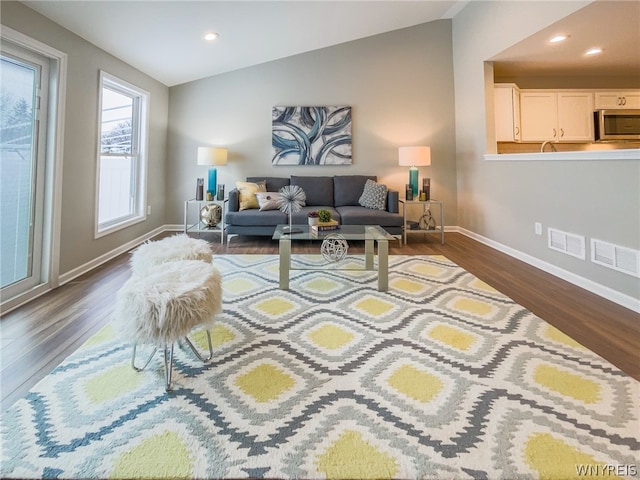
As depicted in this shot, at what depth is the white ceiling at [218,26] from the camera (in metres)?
2.81

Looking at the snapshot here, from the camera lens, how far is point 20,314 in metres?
2.20

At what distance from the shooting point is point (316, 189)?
490cm

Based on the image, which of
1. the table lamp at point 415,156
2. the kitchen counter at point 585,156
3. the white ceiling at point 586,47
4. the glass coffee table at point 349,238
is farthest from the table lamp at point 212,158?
the white ceiling at point 586,47

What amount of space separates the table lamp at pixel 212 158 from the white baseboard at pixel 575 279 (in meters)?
3.87

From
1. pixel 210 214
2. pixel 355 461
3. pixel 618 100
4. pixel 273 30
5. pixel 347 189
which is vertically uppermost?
pixel 273 30

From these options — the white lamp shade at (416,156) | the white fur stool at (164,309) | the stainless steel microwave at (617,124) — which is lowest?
the white fur stool at (164,309)

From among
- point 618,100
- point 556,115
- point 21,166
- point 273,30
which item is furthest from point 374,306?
point 618,100

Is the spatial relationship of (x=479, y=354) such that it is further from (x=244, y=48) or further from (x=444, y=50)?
(x=444, y=50)

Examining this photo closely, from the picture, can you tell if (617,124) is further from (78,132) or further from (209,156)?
(78,132)

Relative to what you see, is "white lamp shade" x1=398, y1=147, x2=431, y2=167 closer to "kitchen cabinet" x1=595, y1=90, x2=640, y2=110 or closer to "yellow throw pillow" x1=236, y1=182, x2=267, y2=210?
"yellow throw pillow" x1=236, y1=182, x2=267, y2=210

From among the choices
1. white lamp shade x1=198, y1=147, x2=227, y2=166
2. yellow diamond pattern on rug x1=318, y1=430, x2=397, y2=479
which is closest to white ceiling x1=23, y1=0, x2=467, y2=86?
white lamp shade x1=198, y1=147, x2=227, y2=166

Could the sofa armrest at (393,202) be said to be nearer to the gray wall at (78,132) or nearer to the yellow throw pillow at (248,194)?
the yellow throw pillow at (248,194)

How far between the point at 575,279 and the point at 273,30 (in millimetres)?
A: 4140

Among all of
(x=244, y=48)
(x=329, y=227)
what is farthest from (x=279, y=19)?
(x=329, y=227)
